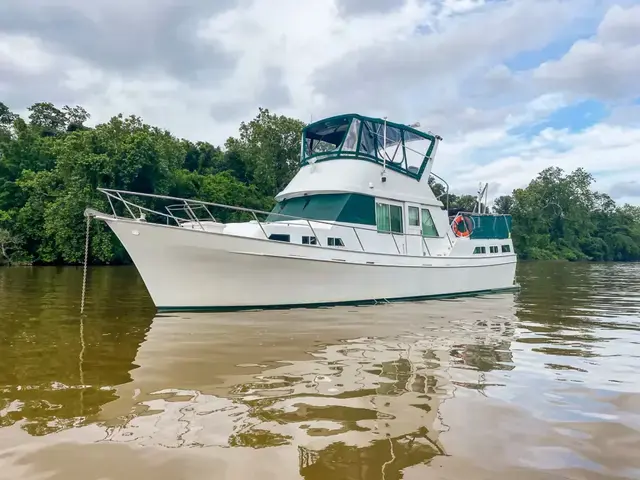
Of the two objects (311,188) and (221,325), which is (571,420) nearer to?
(221,325)

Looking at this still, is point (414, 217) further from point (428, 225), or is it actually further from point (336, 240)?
point (336, 240)

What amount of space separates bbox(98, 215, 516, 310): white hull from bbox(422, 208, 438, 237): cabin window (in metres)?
2.49

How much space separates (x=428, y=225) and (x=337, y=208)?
3.47m

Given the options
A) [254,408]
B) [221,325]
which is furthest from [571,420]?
[221,325]

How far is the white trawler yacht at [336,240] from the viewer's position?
8.87 m

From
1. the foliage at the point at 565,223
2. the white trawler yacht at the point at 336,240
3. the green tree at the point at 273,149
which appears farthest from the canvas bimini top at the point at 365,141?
the foliage at the point at 565,223

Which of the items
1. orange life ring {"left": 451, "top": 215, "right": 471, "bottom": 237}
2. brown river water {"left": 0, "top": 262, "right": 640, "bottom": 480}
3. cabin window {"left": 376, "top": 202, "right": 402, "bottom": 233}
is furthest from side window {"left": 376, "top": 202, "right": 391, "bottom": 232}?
brown river water {"left": 0, "top": 262, "right": 640, "bottom": 480}

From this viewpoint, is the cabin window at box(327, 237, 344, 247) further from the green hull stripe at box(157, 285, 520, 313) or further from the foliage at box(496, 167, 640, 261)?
the foliage at box(496, 167, 640, 261)

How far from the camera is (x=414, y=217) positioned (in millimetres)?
13094

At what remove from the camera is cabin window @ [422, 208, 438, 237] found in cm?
1337

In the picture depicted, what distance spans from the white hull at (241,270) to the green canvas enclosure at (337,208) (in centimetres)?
116

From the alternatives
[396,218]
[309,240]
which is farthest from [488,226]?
[309,240]

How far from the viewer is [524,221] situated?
5959 cm

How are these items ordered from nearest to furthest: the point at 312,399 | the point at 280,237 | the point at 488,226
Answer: the point at 312,399, the point at 280,237, the point at 488,226
